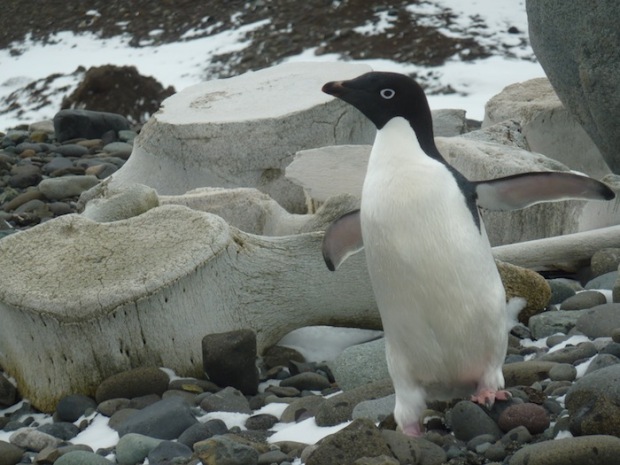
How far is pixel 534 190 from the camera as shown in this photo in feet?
12.3

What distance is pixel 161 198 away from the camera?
21.1 feet

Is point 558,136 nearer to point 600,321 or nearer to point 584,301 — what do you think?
point 584,301

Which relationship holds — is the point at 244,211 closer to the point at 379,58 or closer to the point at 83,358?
the point at 83,358

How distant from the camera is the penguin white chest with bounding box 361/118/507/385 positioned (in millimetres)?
3625

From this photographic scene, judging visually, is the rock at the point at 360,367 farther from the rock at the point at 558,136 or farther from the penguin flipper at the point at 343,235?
the rock at the point at 558,136

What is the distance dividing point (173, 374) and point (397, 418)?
139 cm

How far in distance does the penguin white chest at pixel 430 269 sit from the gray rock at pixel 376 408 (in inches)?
8.6

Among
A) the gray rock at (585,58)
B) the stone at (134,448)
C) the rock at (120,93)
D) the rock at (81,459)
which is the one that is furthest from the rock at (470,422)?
the rock at (120,93)

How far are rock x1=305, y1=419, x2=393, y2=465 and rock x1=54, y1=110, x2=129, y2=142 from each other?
8.99 metres

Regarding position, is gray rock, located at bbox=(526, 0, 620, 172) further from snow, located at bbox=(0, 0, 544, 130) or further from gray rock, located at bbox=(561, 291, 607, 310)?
snow, located at bbox=(0, 0, 544, 130)

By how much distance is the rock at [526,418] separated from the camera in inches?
133

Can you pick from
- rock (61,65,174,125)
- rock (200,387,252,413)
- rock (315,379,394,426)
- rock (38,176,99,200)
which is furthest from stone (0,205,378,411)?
rock (61,65,174,125)

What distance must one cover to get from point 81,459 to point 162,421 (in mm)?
355

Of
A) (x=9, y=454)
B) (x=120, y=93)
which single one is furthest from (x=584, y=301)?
(x=120, y=93)
